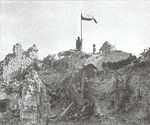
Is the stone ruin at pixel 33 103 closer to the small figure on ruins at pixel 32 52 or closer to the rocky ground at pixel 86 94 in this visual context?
the rocky ground at pixel 86 94

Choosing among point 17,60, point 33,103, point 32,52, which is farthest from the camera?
point 32,52

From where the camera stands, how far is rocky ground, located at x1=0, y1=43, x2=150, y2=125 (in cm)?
1375

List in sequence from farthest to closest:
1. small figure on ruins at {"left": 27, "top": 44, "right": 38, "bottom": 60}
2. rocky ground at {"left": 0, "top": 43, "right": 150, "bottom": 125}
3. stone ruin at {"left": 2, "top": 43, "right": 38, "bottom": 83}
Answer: small figure on ruins at {"left": 27, "top": 44, "right": 38, "bottom": 60}, stone ruin at {"left": 2, "top": 43, "right": 38, "bottom": 83}, rocky ground at {"left": 0, "top": 43, "right": 150, "bottom": 125}

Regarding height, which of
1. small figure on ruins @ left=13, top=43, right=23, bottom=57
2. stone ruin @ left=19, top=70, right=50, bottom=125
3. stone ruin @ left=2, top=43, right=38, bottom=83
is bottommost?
stone ruin @ left=19, top=70, right=50, bottom=125

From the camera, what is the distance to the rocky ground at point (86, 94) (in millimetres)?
13750

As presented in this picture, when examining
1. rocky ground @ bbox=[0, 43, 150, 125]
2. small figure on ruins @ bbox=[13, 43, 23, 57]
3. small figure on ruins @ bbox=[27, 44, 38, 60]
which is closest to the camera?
rocky ground @ bbox=[0, 43, 150, 125]

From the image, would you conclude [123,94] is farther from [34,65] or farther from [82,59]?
[34,65]

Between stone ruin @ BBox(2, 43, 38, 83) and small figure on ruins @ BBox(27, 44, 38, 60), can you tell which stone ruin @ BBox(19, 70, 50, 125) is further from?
small figure on ruins @ BBox(27, 44, 38, 60)

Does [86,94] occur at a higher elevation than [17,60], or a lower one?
lower

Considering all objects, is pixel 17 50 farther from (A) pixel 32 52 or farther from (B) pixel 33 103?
(B) pixel 33 103

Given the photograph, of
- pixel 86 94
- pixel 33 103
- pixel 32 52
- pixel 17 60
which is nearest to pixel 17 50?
pixel 17 60

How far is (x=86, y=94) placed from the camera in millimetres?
15305

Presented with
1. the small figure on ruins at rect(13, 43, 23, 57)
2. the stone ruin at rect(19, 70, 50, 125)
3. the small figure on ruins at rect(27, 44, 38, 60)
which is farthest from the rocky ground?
the small figure on ruins at rect(13, 43, 23, 57)

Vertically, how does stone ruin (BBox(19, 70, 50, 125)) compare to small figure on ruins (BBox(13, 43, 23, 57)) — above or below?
below
